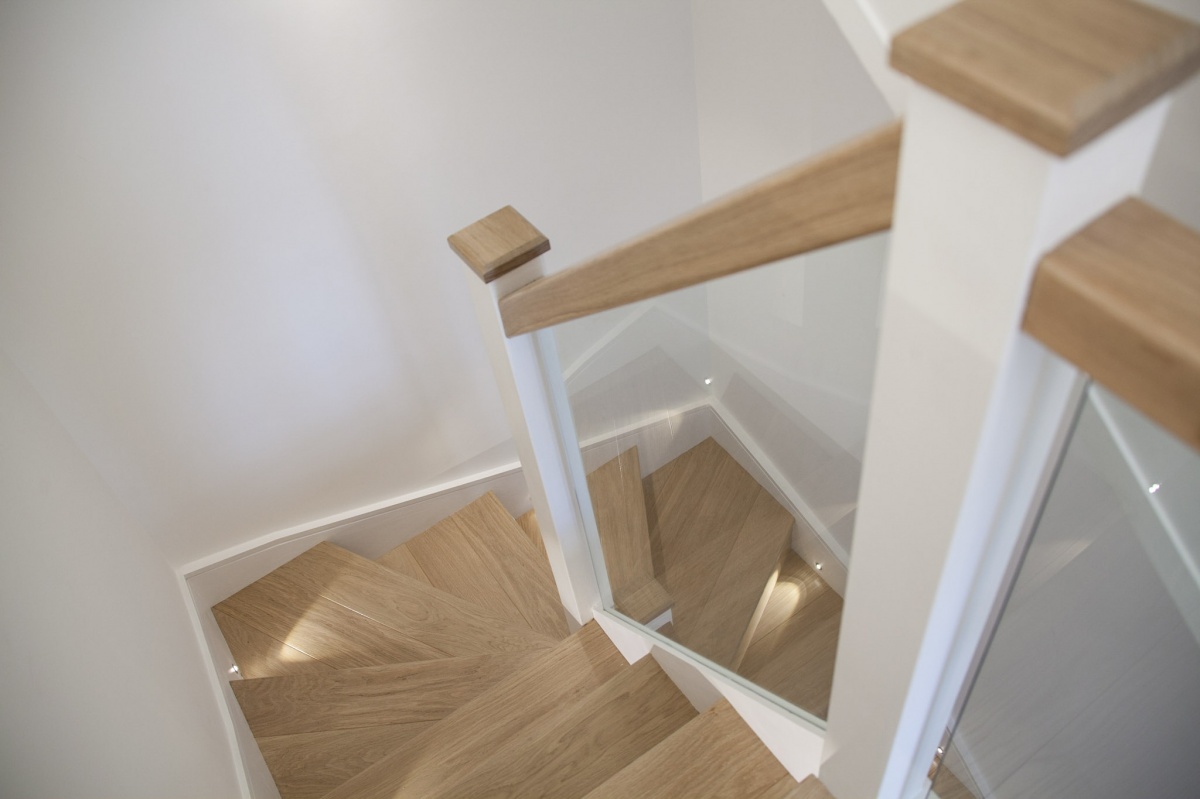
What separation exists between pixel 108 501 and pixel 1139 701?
7.51ft

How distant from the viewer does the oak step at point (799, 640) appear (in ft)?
3.50

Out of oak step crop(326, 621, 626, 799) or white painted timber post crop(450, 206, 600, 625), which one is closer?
white painted timber post crop(450, 206, 600, 625)

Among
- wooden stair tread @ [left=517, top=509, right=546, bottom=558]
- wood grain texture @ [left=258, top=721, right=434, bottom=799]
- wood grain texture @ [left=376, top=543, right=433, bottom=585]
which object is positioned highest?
wood grain texture @ [left=258, top=721, right=434, bottom=799]

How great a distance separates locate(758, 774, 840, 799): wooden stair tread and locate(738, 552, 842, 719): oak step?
0.10 meters

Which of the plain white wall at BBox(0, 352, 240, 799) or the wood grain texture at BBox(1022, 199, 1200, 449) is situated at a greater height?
the wood grain texture at BBox(1022, 199, 1200, 449)

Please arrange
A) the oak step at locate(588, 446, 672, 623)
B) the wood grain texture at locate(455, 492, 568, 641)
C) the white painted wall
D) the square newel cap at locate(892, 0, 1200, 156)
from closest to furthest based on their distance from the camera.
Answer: the square newel cap at locate(892, 0, 1200, 156)
the white painted wall
the oak step at locate(588, 446, 672, 623)
the wood grain texture at locate(455, 492, 568, 641)

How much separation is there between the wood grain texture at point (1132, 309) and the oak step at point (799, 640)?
63 centimetres

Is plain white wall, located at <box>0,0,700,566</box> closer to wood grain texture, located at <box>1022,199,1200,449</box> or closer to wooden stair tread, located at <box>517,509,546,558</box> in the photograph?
wooden stair tread, located at <box>517,509,546,558</box>

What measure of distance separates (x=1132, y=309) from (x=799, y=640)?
2.75 ft

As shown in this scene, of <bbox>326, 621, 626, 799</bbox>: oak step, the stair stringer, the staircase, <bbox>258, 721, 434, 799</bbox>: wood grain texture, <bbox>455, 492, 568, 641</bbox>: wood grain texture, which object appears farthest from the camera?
<bbox>455, 492, 568, 641</bbox>: wood grain texture

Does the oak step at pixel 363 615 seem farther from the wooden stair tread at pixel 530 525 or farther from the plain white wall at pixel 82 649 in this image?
the wooden stair tread at pixel 530 525

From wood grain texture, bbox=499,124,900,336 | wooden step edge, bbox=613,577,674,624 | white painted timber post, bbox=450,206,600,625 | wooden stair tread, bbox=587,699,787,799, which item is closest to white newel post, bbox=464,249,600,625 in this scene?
white painted timber post, bbox=450,206,600,625

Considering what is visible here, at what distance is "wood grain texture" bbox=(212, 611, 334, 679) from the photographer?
8.10 feet

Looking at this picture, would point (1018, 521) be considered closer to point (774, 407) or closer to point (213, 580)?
point (774, 407)
